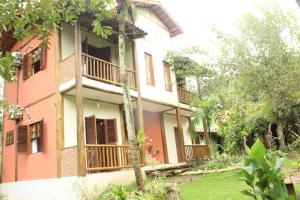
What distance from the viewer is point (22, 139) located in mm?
13039

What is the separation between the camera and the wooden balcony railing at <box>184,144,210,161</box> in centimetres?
1737

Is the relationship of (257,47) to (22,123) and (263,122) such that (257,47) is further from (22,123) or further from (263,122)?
(22,123)

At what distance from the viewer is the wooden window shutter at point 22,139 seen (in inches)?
510

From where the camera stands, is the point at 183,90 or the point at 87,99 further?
the point at 183,90

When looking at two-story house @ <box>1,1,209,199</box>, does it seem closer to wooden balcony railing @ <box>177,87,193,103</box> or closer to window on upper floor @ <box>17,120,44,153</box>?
window on upper floor @ <box>17,120,44,153</box>

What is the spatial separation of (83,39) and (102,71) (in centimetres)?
181

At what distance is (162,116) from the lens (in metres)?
18.1

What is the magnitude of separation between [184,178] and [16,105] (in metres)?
8.33

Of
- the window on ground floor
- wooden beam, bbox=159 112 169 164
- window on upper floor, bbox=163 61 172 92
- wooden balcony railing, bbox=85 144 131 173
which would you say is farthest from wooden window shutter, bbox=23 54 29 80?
wooden beam, bbox=159 112 169 164

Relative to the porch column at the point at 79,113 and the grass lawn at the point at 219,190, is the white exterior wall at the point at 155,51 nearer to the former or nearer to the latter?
the porch column at the point at 79,113

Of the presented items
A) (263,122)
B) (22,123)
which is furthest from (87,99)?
(263,122)

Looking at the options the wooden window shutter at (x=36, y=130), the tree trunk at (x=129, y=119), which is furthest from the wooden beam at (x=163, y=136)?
the tree trunk at (x=129, y=119)

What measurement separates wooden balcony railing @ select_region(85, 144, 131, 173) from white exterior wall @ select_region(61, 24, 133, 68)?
165 inches

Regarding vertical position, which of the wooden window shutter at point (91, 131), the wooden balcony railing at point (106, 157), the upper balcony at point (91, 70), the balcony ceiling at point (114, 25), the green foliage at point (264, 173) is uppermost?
the balcony ceiling at point (114, 25)
